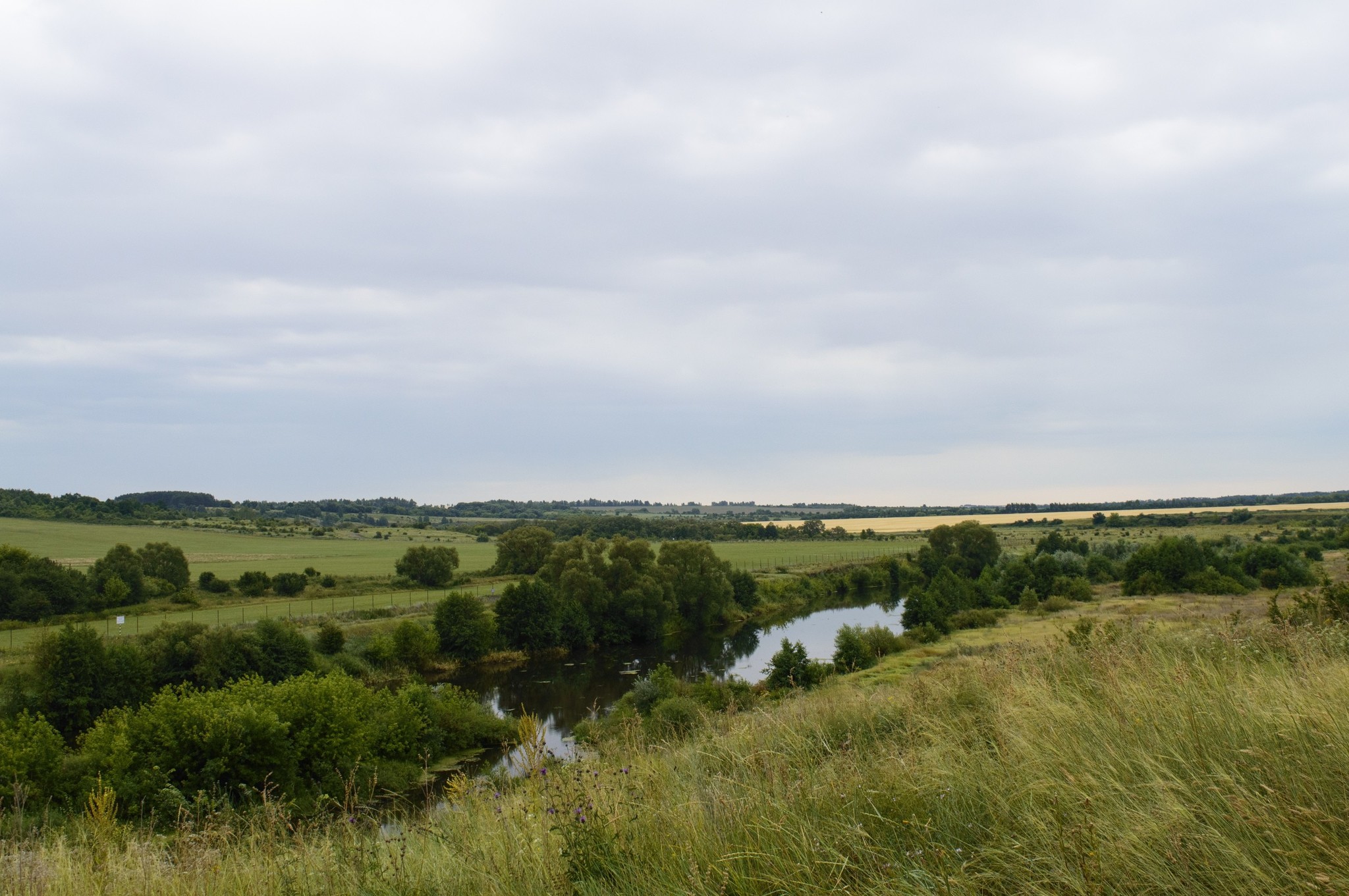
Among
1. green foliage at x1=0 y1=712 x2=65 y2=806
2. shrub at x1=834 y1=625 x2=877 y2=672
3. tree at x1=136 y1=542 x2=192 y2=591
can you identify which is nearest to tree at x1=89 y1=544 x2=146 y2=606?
tree at x1=136 y1=542 x2=192 y2=591

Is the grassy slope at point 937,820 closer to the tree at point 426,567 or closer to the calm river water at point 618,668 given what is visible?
the calm river water at point 618,668

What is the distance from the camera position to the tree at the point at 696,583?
61.6 m

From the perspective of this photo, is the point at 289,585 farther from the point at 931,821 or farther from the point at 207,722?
the point at 931,821

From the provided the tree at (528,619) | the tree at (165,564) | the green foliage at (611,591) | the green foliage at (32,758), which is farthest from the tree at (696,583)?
the green foliage at (32,758)

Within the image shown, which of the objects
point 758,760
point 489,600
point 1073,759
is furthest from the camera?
point 489,600

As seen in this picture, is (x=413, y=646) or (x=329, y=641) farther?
(x=413, y=646)

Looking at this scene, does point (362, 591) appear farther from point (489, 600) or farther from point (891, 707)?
point (891, 707)

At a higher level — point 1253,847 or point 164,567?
point 1253,847

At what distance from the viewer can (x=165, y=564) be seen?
62406 millimetres

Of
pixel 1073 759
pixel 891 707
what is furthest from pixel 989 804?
pixel 891 707

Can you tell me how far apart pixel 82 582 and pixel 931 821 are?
65316 mm

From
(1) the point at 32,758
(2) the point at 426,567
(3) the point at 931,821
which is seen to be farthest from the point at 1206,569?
(1) the point at 32,758

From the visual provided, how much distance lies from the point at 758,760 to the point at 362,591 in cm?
6511

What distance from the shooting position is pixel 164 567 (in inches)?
2447
